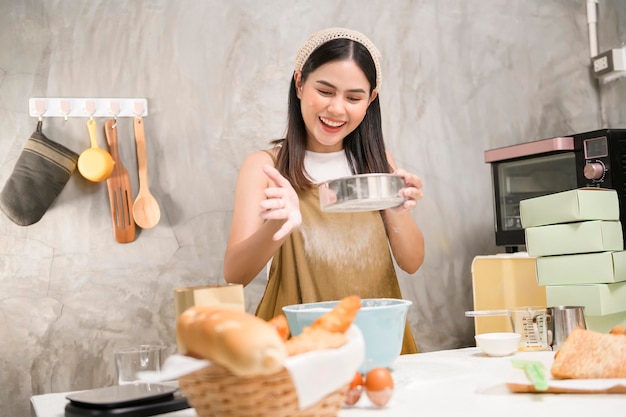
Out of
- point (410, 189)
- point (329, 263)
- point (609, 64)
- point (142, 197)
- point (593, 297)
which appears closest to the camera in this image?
point (410, 189)

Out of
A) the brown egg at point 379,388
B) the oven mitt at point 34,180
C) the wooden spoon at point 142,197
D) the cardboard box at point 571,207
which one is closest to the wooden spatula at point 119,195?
the wooden spoon at point 142,197

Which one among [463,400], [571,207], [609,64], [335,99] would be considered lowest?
[463,400]

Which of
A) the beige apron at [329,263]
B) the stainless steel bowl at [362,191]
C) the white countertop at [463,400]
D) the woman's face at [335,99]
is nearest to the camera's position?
the white countertop at [463,400]

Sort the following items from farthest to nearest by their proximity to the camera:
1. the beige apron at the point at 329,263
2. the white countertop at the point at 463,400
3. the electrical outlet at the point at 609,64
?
1. the electrical outlet at the point at 609,64
2. the beige apron at the point at 329,263
3. the white countertop at the point at 463,400

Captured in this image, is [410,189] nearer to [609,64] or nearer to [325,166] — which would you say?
[325,166]

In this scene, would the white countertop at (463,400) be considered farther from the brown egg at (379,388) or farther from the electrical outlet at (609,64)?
the electrical outlet at (609,64)

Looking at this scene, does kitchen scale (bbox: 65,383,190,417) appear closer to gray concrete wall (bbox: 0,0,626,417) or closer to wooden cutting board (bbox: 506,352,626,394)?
wooden cutting board (bbox: 506,352,626,394)

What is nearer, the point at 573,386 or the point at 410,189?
the point at 573,386

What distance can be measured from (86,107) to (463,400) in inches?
73.1

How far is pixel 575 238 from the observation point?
1.48 meters

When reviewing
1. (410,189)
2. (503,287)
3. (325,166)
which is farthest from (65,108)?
(503,287)

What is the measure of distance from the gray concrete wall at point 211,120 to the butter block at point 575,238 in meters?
1.30

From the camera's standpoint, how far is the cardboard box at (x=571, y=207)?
1468 mm

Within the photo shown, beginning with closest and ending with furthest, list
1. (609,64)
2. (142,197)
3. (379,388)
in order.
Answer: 1. (379,388)
2. (142,197)
3. (609,64)
